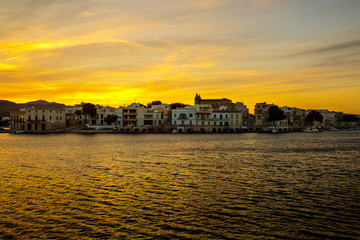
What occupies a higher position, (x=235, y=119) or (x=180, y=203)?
(x=235, y=119)

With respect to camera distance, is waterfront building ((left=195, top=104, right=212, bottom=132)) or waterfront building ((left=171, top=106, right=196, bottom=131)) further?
waterfront building ((left=171, top=106, right=196, bottom=131))

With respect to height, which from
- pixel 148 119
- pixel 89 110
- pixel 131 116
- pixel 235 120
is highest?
pixel 89 110

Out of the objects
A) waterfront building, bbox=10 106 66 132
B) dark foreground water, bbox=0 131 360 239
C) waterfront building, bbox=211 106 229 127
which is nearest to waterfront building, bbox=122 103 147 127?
waterfront building, bbox=10 106 66 132

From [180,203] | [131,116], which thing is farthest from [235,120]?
[180,203]

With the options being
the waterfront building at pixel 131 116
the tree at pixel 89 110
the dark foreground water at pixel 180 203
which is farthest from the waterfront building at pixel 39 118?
the dark foreground water at pixel 180 203

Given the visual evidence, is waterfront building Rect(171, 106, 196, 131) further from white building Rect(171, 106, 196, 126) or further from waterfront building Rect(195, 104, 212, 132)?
waterfront building Rect(195, 104, 212, 132)

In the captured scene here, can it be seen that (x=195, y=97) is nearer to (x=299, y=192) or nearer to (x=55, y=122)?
(x=55, y=122)

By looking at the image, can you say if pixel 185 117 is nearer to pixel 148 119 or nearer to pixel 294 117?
pixel 148 119

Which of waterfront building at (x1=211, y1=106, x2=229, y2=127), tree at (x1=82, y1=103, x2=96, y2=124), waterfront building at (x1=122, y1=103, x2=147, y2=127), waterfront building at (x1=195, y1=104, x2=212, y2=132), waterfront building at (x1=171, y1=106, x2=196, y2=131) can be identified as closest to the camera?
waterfront building at (x1=195, y1=104, x2=212, y2=132)

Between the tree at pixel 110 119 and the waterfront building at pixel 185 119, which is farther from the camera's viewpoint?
the tree at pixel 110 119

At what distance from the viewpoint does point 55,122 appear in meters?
125

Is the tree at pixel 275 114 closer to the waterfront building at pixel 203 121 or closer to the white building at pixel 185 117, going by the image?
the waterfront building at pixel 203 121

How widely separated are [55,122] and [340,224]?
12540cm

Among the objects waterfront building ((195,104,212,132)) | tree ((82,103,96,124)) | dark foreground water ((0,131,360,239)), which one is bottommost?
dark foreground water ((0,131,360,239))
